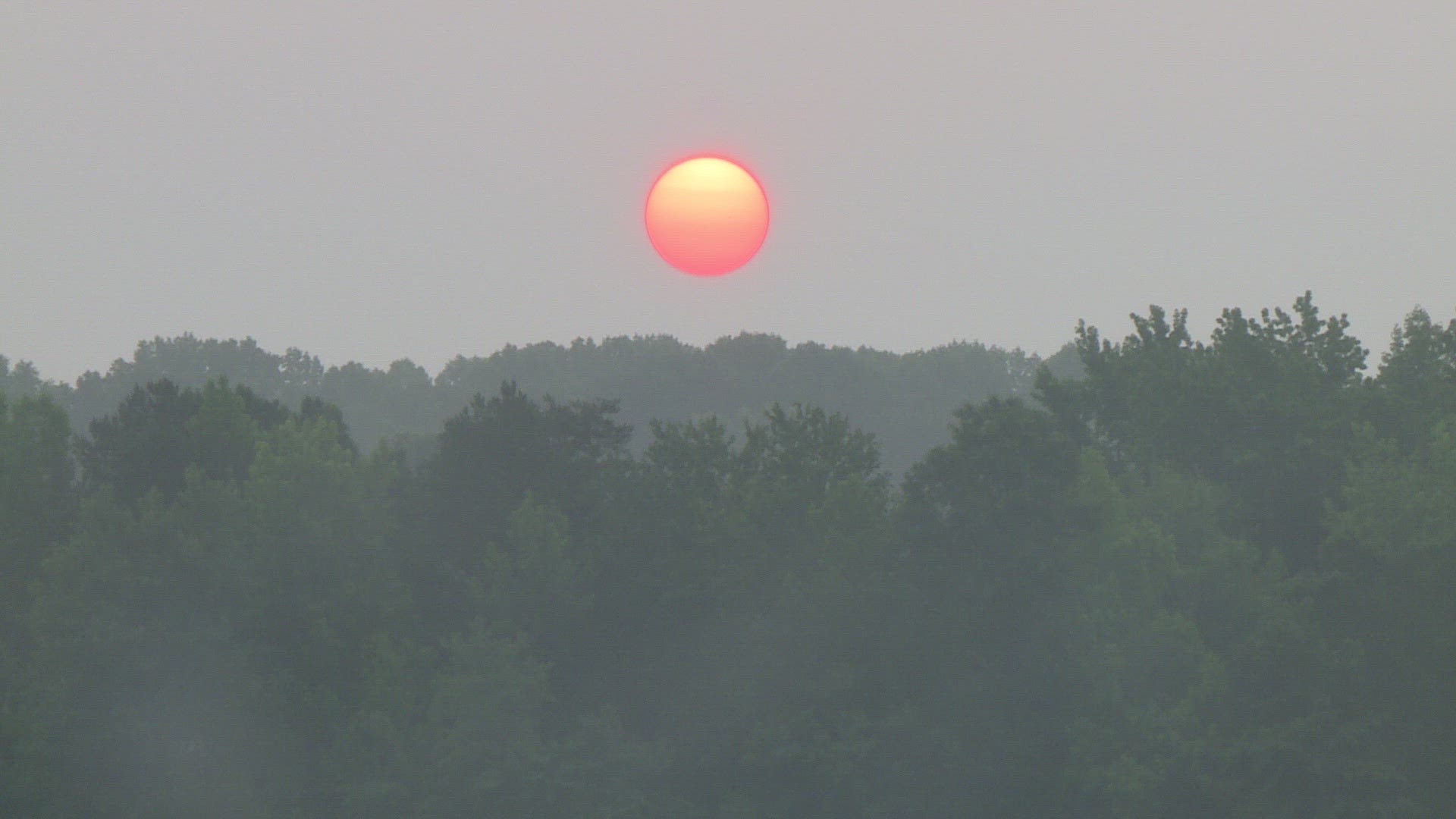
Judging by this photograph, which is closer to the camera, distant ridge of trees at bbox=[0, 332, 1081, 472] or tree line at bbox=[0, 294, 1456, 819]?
tree line at bbox=[0, 294, 1456, 819]

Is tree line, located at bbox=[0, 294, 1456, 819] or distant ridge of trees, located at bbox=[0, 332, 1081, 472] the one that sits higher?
distant ridge of trees, located at bbox=[0, 332, 1081, 472]

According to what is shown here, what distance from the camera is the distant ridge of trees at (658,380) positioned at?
4702 inches

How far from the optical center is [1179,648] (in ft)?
160

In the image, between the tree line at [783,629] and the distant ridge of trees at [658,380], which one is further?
the distant ridge of trees at [658,380]

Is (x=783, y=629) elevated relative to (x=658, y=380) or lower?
lower

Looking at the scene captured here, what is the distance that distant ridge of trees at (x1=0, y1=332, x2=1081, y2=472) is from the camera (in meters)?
119

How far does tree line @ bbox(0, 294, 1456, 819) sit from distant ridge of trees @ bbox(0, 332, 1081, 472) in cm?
5939

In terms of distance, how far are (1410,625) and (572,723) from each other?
23.2 m

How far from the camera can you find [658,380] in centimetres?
12088

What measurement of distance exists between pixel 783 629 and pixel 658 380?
2792 inches

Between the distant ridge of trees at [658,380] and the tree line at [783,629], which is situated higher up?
the distant ridge of trees at [658,380]

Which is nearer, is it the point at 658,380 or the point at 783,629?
the point at 783,629

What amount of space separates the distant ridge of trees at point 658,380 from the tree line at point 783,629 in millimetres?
59390

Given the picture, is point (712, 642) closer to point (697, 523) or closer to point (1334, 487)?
point (697, 523)
